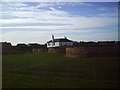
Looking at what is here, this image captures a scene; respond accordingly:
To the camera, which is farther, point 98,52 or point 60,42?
point 60,42

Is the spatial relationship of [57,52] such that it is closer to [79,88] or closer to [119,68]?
[119,68]

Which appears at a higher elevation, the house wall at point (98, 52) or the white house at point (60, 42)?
the white house at point (60, 42)

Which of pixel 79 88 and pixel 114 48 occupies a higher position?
pixel 114 48

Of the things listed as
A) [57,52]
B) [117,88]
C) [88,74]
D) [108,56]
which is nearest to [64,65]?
[88,74]

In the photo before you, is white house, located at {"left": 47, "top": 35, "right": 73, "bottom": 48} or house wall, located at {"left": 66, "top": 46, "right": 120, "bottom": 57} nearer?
house wall, located at {"left": 66, "top": 46, "right": 120, "bottom": 57}

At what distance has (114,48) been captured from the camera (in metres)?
27.8

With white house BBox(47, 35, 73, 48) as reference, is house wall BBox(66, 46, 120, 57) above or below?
below

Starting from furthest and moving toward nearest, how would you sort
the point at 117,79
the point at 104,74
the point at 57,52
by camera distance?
the point at 57,52 < the point at 104,74 < the point at 117,79

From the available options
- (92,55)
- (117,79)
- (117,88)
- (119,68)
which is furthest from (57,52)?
(117,88)

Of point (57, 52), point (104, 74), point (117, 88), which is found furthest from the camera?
point (57, 52)

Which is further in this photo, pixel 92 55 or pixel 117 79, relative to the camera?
pixel 92 55

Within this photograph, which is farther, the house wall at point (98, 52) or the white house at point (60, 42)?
the white house at point (60, 42)

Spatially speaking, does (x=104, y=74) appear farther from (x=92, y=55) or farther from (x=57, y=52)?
(x=57, y=52)

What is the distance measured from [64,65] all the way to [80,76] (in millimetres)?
5433
